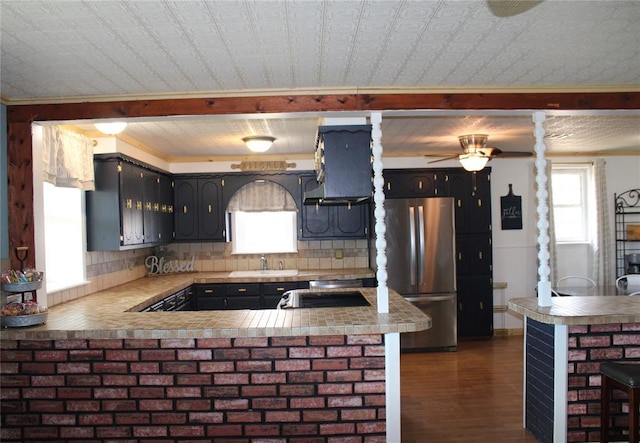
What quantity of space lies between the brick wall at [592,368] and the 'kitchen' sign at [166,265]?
4.53m

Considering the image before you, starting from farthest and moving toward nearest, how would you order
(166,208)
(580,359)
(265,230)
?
(265,230), (166,208), (580,359)

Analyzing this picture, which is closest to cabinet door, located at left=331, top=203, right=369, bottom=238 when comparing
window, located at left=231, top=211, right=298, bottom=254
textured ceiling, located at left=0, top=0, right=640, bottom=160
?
window, located at left=231, top=211, right=298, bottom=254

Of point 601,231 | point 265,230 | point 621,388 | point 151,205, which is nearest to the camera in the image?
point 621,388

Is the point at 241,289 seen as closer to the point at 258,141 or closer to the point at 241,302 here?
the point at 241,302

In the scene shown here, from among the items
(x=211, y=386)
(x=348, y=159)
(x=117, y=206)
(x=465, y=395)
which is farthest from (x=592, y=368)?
(x=117, y=206)

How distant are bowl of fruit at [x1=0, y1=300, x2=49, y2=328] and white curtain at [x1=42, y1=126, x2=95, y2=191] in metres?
1.05

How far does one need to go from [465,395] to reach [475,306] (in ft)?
6.34

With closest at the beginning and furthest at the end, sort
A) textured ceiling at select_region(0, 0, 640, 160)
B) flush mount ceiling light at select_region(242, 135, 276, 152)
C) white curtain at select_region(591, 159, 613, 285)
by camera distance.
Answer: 1. textured ceiling at select_region(0, 0, 640, 160)
2. flush mount ceiling light at select_region(242, 135, 276, 152)
3. white curtain at select_region(591, 159, 613, 285)

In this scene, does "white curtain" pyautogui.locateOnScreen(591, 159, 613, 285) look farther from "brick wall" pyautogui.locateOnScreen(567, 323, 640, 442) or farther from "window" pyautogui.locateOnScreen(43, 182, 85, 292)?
"window" pyautogui.locateOnScreen(43, 182, 85, 292)

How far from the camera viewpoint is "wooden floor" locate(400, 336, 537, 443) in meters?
3.27

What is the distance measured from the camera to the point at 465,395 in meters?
3.96

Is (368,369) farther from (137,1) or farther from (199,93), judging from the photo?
(137,1)

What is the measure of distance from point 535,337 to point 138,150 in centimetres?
432

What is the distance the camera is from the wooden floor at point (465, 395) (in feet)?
10.7
